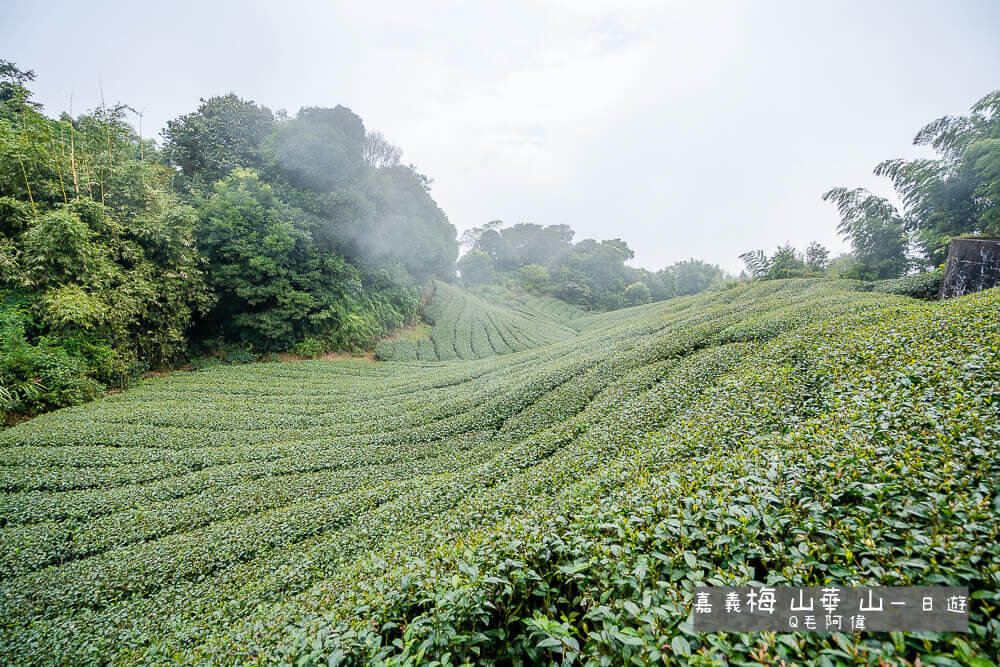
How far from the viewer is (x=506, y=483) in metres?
4.85

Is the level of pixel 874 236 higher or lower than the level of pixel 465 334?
higher

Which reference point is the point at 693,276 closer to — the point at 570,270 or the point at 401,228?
the point at 570,270

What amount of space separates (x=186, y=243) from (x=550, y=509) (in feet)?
51.8

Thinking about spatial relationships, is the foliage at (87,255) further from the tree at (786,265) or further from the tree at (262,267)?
the tree at (786,265)

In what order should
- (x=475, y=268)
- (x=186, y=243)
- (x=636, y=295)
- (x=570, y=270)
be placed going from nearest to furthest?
(x=186, y=243), (x=636, y=295), (x=570, y=270), (x=475, y=268)

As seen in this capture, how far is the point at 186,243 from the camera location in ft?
41.0

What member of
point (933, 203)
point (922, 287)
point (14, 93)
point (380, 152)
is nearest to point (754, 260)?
point (933, 203)

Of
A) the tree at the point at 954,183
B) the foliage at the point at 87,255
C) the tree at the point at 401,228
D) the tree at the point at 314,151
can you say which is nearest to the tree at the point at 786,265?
the tree at the point at 954,183

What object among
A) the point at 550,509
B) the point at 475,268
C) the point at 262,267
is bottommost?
the point at 550,509

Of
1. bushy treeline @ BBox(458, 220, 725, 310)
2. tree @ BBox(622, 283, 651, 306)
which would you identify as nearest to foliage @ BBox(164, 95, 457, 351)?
bushy treeline @ BBox(458, 220, 725, 310)

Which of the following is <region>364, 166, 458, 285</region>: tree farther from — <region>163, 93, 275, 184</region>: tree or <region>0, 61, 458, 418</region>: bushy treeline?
<region>163, 93, 275, 184</region>: tree

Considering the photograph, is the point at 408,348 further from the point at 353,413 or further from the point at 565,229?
the point at 565,229

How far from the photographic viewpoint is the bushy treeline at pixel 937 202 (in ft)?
41.2

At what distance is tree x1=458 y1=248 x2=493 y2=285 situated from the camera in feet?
179
